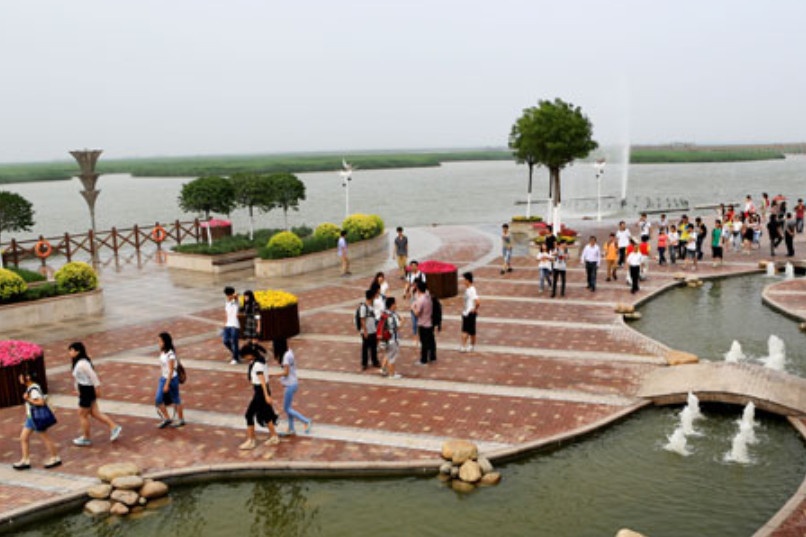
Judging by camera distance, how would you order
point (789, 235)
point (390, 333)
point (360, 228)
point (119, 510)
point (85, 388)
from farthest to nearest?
1. point (360, 228)
2. point (789, 235)
3. point (390, 333)
4. point (85, 388)
5. point (119, 510)

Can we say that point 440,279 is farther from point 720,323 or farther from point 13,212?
point 13,212

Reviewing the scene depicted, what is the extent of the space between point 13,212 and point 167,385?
63.2ft

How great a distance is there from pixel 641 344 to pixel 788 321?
4625mm

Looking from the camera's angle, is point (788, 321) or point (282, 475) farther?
point (788, 321)

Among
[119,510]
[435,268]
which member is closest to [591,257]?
[435,268]

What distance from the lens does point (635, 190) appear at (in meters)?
79.6

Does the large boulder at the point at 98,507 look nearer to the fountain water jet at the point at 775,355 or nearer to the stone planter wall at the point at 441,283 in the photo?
the fountain water jet at the point at 775,355

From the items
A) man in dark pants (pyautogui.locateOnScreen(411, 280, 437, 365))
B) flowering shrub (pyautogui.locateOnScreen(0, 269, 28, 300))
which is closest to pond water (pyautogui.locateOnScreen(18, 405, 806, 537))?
man in dark pants (pyautogui.locateOnScreen(411, 280, 437, 365))

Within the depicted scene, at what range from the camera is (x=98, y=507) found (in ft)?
28.5

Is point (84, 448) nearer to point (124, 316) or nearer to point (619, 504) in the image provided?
point (619, 504)

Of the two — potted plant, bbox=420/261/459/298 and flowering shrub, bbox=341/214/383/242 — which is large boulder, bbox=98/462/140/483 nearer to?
potted plant, bbox=420/261/459/298

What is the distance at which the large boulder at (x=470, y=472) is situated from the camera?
9031 millimetres

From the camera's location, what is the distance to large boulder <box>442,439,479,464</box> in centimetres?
928

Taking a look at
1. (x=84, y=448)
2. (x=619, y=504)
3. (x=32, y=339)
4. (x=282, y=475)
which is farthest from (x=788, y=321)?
(x=32, y=339)
